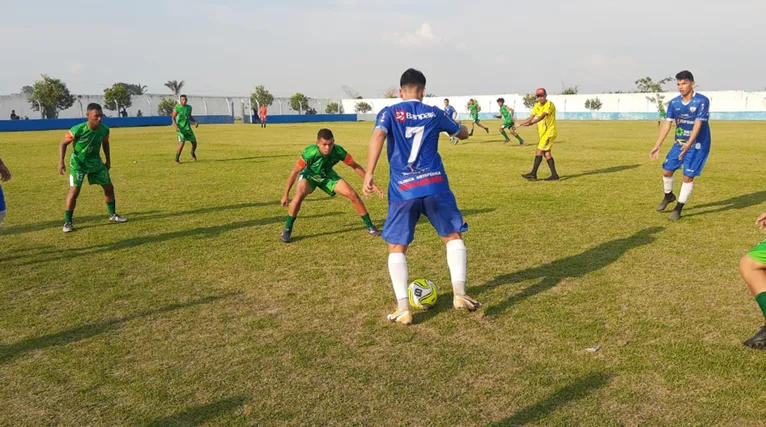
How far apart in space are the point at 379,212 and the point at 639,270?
15.6 ft

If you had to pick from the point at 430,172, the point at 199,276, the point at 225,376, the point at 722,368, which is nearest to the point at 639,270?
the point at 722,368

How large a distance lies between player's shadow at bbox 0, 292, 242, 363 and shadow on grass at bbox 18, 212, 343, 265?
280 cm

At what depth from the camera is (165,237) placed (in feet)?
27.3

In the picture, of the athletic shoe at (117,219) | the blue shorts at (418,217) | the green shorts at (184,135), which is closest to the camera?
the blue shorts at (418,217)

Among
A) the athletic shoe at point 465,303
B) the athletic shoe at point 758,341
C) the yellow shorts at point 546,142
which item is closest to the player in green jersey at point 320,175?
the athletic shoe at point 465,303

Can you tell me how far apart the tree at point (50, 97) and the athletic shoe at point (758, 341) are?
58.8 m

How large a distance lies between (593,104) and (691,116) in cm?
7619

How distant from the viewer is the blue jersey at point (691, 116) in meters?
8.55

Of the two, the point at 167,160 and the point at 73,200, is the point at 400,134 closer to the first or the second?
the point at 73,200

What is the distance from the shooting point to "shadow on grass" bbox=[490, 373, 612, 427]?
3.32 metres

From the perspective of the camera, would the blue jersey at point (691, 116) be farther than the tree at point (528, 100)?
No

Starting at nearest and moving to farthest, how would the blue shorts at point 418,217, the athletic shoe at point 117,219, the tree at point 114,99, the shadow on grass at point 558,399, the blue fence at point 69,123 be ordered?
the shadow on grass at point 558,399 → the blue shorts at point 418,217 → the athletic shoe at point 117,219 → the blue fence at point 69,123 → the tree at point 114,99

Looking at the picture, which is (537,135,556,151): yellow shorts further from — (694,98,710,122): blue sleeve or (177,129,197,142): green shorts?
(177,129,197,142): green shorts

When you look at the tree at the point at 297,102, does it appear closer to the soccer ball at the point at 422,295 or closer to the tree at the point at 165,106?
the tree at the point at 165,106
